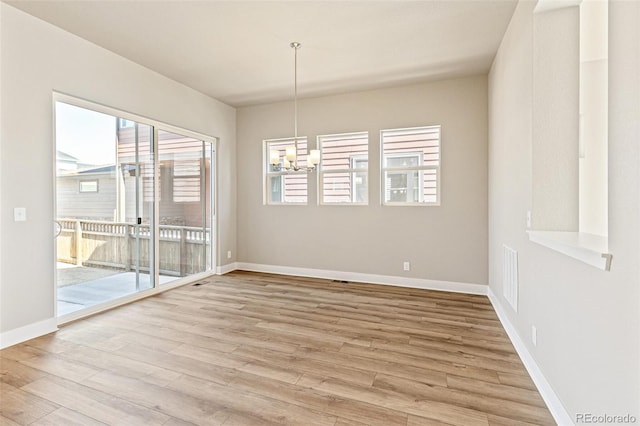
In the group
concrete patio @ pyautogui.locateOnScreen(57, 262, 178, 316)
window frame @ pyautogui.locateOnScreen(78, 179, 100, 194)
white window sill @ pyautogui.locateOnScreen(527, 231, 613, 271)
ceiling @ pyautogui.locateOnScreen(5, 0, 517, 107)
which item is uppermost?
ceiling @ pyautogui.locateOnScreen(5, 0, 517, 107)

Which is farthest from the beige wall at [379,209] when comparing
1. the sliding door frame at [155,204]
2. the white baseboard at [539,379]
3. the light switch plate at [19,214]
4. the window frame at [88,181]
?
the light switch plate at [19,214]

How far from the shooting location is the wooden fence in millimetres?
3449

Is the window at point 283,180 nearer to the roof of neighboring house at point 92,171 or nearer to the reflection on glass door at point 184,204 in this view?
the reflection on glass door at point 184,204

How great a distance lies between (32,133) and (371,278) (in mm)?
Answer: 4448

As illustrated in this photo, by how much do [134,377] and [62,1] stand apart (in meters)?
3.24

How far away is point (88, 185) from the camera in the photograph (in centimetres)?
358

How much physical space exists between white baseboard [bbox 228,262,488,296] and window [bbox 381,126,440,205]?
3.85ft

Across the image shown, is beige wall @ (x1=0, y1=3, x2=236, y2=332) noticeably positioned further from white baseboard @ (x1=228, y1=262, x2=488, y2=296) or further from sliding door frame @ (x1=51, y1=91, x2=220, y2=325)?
white baseboard @ (x1=228, y1=262, x2=488, y2=296)

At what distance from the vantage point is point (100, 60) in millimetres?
3531

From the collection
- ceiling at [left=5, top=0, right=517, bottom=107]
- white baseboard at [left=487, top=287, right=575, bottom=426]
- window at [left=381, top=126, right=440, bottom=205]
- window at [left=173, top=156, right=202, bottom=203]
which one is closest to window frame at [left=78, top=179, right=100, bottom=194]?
window at [left=173, top=156, right=202, bottom=203]

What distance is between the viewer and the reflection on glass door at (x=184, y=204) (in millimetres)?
4539

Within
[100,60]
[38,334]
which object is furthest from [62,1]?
[38,334]

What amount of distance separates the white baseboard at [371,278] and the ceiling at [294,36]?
2936 millimetres

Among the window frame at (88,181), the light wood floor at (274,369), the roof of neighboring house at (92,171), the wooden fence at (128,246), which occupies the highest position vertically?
the roof of neighboring house at (92,171)
